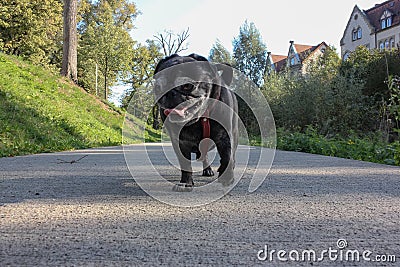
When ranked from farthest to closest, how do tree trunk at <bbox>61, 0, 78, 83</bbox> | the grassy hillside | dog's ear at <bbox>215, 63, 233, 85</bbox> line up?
tree trunk at <bbox>61, 0, 78, 83</bbox> → the grassy hillside → dog's ear at <bbox>215, 63, 233, 85</bbox>

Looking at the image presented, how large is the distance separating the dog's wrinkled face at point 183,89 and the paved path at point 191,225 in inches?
22.4

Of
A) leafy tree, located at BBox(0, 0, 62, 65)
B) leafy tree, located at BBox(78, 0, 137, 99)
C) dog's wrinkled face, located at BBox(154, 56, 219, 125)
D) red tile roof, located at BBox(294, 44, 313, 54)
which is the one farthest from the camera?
red tile roof, located at BBox(294, 44, 313, 54)

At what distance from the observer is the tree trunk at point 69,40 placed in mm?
15273

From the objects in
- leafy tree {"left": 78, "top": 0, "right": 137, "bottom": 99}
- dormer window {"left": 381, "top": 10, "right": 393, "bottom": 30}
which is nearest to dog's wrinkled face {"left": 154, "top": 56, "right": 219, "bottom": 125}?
leafy tree {"left": 78, "top": 0, "right": 137, "bottom": 99}

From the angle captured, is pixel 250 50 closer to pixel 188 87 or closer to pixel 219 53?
pixel 219 53

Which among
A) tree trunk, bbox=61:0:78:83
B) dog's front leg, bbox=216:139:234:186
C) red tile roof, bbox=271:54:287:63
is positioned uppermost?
red tile roof, bbox=271:54:287:63

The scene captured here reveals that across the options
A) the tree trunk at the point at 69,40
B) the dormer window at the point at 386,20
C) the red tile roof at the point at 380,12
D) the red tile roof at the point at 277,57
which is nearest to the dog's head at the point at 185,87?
the tree trunk at the point at 69,40

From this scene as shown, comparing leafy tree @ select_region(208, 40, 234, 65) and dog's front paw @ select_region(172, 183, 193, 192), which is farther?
leafy tree @ select_region(208, 40, 234, 65)

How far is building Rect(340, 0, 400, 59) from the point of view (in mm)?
37000

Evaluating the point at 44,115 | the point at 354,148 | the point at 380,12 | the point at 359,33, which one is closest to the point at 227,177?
the point at 354,148

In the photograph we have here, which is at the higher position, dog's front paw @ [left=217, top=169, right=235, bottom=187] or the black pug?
the black pug

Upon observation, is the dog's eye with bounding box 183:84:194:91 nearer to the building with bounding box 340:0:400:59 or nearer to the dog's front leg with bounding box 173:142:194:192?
the dog's front leg with bounding box 173:142:194:192

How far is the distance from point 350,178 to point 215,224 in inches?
90.6

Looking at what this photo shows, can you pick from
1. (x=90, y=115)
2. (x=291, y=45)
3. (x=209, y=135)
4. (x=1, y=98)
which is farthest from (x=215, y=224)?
(x=291, y=45)
